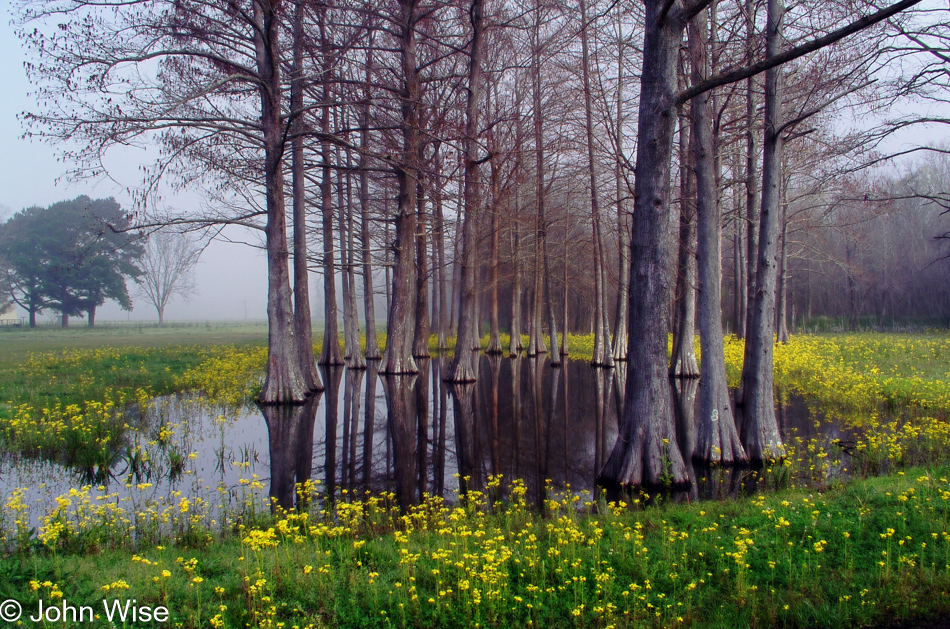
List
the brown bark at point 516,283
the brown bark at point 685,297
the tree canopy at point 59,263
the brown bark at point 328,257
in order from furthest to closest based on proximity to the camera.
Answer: the tree canopy at point 59,263
the brown bark at point 516,283
the brown bark at point 328,257
the brown bark at point 685,297

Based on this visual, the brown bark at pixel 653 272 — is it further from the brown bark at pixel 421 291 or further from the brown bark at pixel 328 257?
the brown bark at pixel 328 257

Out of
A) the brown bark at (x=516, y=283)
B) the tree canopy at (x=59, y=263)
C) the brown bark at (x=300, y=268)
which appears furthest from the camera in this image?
the tree canopy at (x=59, y=263)

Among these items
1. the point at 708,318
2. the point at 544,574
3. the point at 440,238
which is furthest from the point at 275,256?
the point at 440,238

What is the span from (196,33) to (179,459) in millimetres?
9526

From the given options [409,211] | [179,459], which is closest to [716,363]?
[179,459]

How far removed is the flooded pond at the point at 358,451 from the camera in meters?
7.22

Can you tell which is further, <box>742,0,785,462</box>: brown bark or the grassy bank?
<box>742,0,785,462</box>: brown bark

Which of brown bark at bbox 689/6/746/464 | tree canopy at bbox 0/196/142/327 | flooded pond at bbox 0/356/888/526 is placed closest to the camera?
flooded pond at bbox 0/356/888/526

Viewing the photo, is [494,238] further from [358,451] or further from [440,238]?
[358,451]

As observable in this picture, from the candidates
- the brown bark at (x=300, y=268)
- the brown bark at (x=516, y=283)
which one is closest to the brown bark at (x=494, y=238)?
the brown bark at (x=516, y=283)

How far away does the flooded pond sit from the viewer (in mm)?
7223

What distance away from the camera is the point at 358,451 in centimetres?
998

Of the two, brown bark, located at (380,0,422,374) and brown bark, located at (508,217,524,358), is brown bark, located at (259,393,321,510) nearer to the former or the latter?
brown bark, located at (380,0,422,374)

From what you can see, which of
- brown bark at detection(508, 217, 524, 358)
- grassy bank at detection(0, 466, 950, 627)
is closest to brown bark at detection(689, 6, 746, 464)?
grassy bank at detection(0, 466, 950, 627)
